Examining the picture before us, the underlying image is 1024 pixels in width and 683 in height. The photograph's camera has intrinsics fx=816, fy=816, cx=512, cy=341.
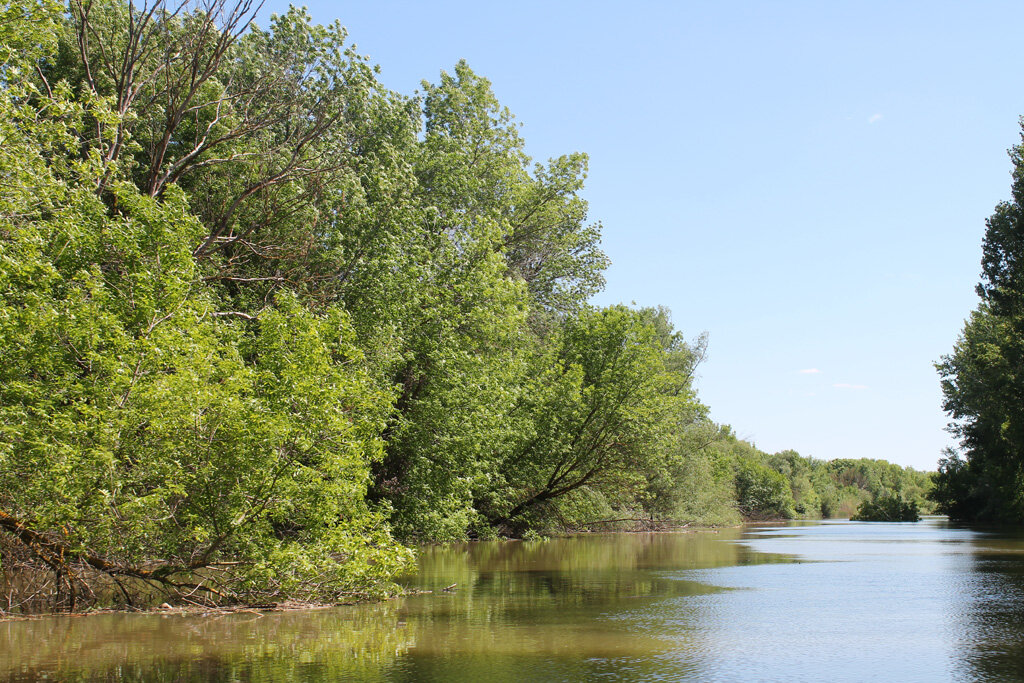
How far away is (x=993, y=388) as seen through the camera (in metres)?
50.7

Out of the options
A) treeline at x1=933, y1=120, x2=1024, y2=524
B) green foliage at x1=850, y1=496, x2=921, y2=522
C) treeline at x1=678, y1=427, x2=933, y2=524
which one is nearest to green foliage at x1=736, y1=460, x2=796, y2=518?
treeline at x1=678, y1=427, x2=933, y2=524

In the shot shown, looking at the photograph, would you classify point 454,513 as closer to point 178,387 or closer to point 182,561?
point 182,561

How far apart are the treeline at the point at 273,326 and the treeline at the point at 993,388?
20718 mm

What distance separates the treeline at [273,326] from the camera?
14.9 metres

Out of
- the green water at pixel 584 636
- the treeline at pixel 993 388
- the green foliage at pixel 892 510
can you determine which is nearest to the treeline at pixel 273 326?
the green water at pixel 584 636

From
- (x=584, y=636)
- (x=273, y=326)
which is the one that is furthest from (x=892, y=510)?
(x=584, y=636)

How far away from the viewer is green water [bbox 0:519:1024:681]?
33.7 ft

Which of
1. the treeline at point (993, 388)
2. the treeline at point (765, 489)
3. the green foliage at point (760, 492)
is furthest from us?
the green foliage at point (760, 492)

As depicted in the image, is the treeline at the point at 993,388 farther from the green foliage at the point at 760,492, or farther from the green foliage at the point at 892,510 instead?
the green foliage at the point at 760,492

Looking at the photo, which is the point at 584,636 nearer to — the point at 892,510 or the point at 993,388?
the point at 993,388

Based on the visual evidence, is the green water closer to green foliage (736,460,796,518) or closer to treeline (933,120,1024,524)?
treeline (933,120,1024,524)

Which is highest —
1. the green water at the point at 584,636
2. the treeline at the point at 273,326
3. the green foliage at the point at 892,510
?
the treeline at the point at 273,326

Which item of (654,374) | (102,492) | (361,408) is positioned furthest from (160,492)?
(654,374)

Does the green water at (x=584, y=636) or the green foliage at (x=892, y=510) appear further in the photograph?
the green foliage at (x=892, y=510)
